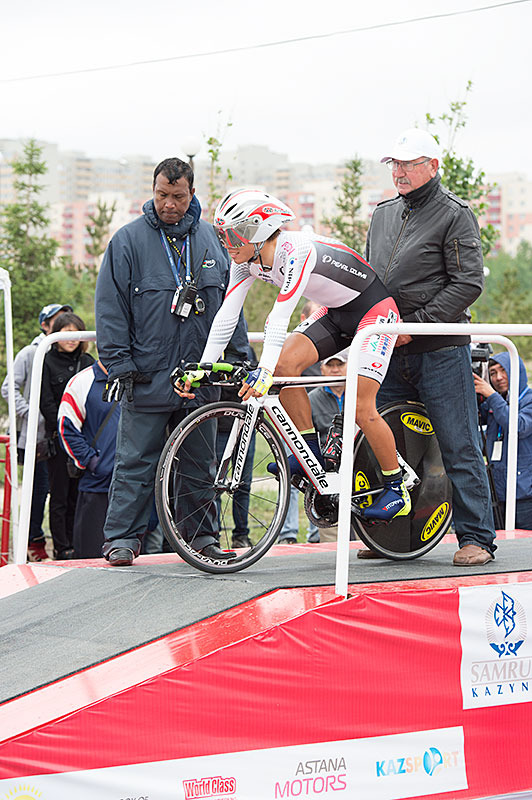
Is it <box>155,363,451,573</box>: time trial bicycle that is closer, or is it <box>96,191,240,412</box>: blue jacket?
<box>155,363,451,573</box>: time trial bicycle

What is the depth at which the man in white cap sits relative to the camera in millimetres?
4742

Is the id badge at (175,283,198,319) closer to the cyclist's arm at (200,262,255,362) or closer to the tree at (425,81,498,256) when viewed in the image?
the cyclist's arm at (200,262,255,362)

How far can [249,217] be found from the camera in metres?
Result: 4.50

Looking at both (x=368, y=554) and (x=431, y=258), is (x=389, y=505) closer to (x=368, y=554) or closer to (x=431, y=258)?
(x=368, y=554)

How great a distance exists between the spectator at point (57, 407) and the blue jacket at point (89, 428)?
0.98 m

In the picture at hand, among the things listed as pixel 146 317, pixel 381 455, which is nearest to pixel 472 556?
pixel 381 455

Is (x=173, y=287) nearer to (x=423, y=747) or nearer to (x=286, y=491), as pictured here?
(x=286, y=491)

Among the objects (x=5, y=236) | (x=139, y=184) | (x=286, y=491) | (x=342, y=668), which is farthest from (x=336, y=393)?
(x=139, y=184)

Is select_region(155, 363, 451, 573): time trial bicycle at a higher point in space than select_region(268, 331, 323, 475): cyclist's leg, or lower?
lower

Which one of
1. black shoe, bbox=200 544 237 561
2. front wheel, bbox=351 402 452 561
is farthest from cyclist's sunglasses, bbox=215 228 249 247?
black shoe, bbox=200 544 237 561

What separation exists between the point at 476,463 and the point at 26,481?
2.38 m

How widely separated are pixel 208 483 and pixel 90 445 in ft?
6.21

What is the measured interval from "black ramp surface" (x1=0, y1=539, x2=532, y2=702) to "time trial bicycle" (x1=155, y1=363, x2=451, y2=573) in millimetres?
150

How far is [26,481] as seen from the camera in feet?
17.1
